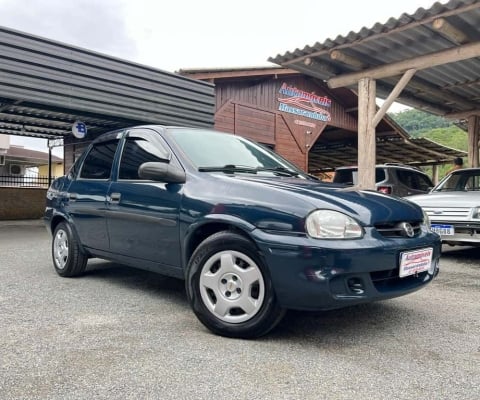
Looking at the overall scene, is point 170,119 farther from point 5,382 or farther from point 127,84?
point 5,382

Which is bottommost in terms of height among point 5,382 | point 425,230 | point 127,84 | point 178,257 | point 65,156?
point 5,382

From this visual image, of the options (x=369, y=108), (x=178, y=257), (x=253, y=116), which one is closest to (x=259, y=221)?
(x=178, y=257)

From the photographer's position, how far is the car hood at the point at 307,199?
9.32ft

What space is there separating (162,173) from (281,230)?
3.56 feet

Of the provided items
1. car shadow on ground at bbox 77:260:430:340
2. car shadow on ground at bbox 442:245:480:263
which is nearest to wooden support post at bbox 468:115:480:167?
car shadow on ground at bbox 442:245:480:263

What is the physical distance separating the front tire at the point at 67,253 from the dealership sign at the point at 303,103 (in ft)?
38.2

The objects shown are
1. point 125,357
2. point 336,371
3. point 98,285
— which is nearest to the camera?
point 336,371

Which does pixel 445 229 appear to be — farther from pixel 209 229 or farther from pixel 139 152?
pixel 139 152

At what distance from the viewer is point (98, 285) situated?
4457 millimetres

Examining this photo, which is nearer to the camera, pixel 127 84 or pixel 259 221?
pixel 259 221

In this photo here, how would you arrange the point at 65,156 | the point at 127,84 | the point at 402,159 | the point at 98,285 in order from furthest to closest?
the point at 402,159 → the point at 65,156 → the point at 127,84 → the point at 98,285

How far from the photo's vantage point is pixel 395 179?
8.70 metres

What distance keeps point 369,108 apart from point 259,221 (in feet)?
19.6

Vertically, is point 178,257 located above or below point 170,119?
below
